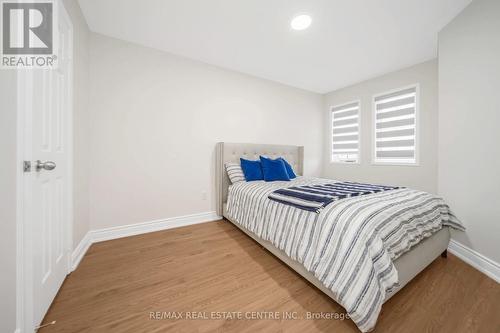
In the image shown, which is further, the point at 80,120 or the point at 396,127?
the point at 396,127

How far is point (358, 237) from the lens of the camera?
3.36 ft

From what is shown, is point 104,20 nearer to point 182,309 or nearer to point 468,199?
point 182,309

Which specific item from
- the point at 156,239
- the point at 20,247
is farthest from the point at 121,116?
the point at 20,247

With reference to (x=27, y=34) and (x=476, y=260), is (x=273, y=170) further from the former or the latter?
(x=27, y=34)

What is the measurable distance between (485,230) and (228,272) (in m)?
2.37

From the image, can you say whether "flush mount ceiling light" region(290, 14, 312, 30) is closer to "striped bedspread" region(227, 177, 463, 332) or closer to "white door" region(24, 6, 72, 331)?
"striped bedspread" region(227, 177, 463, 332)

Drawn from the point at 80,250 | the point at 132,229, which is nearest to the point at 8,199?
the point at 80,250

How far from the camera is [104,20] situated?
1.87 metres

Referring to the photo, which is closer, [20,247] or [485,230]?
[20,247]

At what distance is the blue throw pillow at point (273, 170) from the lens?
261 cm

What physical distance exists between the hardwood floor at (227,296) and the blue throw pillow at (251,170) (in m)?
1.08

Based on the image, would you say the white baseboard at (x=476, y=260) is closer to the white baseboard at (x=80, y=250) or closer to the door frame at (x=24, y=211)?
the door frame at (x=24, y=211)

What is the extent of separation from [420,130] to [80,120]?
4451 mm

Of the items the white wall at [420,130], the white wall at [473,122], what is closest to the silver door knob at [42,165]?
the white wall at [473,122]
